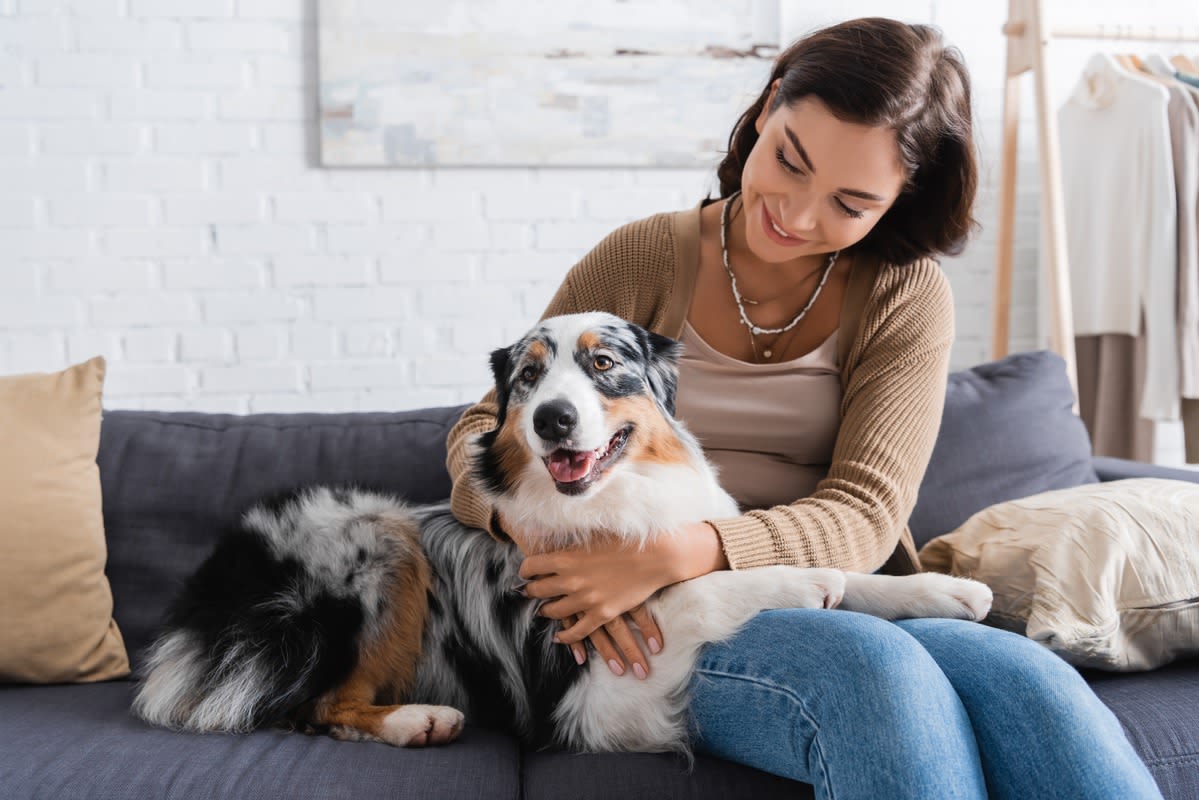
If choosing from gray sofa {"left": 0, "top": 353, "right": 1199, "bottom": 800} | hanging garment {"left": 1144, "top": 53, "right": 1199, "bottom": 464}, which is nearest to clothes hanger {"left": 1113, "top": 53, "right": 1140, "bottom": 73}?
hanging garment {"left": 1144, "top": 53, "right": 1199, "bottom": 464}

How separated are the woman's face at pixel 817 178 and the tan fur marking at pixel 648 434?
15.4 inches

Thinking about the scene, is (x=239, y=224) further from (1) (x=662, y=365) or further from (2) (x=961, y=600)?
(2) (x=961, y=600)

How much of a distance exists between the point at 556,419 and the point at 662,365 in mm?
327

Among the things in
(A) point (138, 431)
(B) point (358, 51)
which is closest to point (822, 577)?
(A) point (138, 431)

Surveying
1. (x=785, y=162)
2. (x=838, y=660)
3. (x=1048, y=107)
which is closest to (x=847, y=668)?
(x=838, y=660)

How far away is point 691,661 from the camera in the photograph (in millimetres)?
1414

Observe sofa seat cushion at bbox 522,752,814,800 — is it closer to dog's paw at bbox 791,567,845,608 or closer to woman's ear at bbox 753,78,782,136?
dog's paw at bbox 791,567,845,608

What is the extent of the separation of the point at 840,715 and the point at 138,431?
167 cm

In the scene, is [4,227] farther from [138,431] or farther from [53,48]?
[138,431]

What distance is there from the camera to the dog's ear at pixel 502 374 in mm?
1585

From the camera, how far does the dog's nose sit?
135 cm

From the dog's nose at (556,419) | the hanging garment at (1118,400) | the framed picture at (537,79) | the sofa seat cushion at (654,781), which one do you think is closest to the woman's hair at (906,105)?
the dog's nose at (556,419)

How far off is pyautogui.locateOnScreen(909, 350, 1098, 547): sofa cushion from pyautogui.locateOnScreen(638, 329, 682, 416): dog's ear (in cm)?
86

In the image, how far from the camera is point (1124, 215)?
308 centimetres
